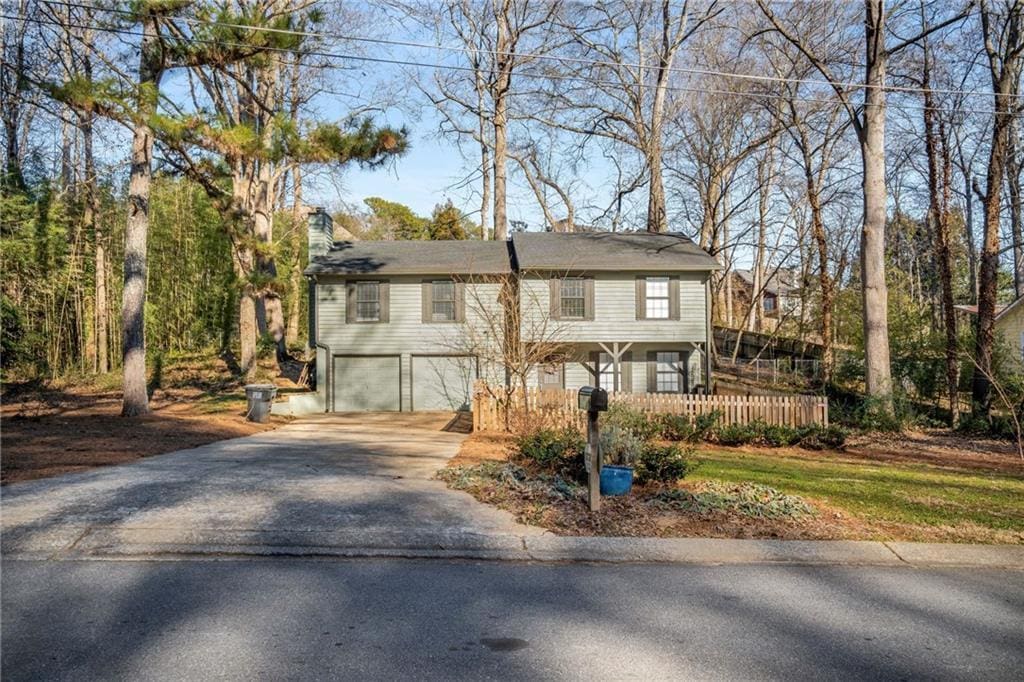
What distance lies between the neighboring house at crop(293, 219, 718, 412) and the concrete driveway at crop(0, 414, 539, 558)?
11.1 meters

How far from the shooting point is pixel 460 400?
72.0 ft

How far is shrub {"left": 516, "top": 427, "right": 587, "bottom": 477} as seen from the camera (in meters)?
8.10

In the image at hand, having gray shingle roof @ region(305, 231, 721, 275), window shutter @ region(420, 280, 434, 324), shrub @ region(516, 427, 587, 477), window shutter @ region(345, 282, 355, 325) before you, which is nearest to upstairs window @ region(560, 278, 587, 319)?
gray shingle roof @ region(305, 231, 721, 275)

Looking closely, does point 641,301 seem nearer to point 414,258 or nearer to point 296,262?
point 414,258

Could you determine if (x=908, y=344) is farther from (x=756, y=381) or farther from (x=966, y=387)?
(x=756, y=381)

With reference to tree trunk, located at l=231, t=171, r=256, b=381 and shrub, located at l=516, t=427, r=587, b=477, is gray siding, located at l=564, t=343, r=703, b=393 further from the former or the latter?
shrub, located at l=516, t=427, r=587, b=477

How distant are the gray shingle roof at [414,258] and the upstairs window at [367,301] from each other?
0.58 meters

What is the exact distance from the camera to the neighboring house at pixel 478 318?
69.2 feet

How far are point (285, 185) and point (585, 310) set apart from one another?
18.6 meters

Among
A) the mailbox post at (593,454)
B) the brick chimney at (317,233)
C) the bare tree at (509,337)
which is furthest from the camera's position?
the brick chimney at (317,233)

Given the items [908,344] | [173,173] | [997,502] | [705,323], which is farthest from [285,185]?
[997,502]

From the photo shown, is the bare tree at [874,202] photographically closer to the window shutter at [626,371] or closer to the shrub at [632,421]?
the window shutter at [626,371]

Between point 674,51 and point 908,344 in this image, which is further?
point 674,51

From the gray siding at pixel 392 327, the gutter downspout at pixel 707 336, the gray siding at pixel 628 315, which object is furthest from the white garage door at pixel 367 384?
the gutter downspout at pixel 707 336
